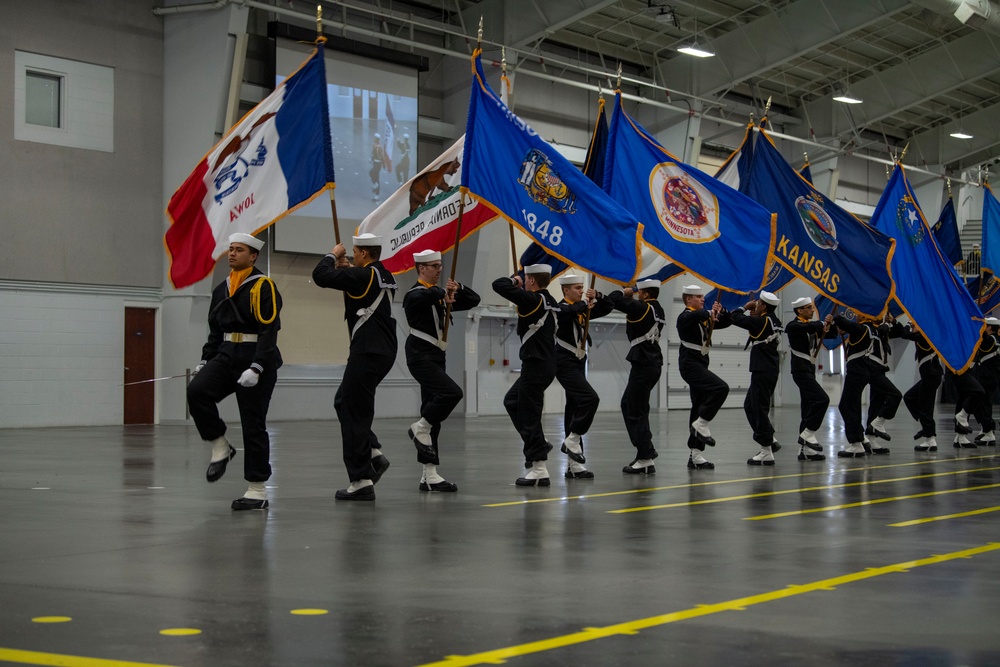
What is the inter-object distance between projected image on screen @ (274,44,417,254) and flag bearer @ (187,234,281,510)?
16989mm

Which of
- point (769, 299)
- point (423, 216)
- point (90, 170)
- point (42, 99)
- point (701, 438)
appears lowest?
point (701, 438)

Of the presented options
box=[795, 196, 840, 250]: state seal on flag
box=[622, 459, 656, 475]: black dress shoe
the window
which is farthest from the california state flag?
the window

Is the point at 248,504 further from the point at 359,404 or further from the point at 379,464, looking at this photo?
the point at 379,464

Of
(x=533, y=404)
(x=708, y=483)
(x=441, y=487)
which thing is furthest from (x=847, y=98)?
(x=441, y=487)

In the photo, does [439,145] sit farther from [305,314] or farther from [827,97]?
[827,97]

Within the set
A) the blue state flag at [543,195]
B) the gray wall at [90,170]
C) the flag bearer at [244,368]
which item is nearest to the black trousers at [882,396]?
the blue state flag at [543,195]

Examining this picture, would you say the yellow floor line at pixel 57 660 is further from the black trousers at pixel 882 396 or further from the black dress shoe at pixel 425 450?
the black trousers at pixel 882 396

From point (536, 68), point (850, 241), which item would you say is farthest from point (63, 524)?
point (536, 68)

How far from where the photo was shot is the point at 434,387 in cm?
1028

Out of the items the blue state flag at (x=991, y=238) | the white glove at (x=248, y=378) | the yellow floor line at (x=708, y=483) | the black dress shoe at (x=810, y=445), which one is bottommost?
Answer: the yellow floor line at (x=708, y=483)

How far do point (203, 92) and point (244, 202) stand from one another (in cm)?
1498

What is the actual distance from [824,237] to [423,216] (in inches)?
216

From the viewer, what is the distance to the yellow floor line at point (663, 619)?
4.44 meters

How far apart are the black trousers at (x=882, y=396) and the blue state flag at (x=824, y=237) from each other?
189 centimetres
